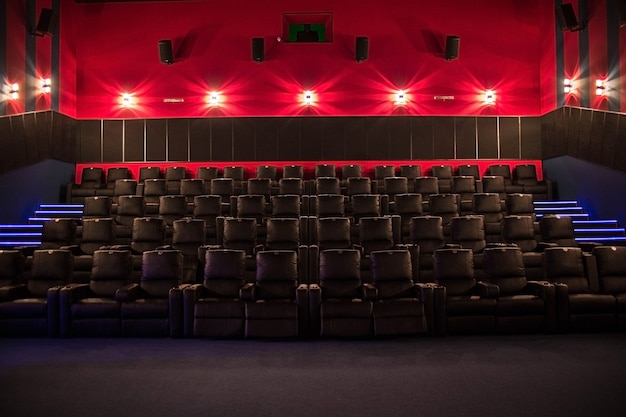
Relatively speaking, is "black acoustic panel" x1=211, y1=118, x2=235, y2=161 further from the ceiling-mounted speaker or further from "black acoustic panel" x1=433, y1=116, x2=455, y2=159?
"black acoustic panel" x1=433, y1=116, x2=455, y2=159

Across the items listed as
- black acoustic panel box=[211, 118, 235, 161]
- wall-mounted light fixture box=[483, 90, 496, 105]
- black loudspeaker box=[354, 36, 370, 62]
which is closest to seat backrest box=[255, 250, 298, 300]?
black acoustic panel box=[211, 118, 235, 161]

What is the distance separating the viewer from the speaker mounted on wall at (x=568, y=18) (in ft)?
27.1

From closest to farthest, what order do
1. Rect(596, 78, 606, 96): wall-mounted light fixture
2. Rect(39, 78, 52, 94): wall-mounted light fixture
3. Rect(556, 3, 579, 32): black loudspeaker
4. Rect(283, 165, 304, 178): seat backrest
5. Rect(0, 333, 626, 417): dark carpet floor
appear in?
Rect(0, 333, 626, 417): dark carpet floor, Rect(596, 78, 606, 96): wall-mounted light fixture, Rect(556, 3, 579, 32): black loudspeaker, Rect(39, 78, 52, 94): wall-mounted light fixture, Rect(283, 165, 304, 178): seat backrest

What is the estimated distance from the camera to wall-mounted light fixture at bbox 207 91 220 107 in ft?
31.9

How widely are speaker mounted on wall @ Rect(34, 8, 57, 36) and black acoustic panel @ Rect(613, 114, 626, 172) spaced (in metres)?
8.84

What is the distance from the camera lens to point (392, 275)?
4.58 metres

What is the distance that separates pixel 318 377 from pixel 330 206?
3.47 m

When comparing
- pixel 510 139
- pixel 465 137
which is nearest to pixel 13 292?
pixel 465 137

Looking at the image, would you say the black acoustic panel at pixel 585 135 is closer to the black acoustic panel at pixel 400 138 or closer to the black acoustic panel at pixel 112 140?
the black acoustic panel at pixel 400 138

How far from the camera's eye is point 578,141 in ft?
26.5

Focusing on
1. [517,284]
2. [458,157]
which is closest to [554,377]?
[517,284]

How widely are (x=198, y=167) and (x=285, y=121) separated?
186 centimetres

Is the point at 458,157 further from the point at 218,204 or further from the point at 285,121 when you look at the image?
the point at 218,204

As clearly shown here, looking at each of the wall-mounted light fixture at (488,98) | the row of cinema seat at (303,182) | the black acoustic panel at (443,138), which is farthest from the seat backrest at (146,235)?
the wall-mounted light fixture at (488,98)
